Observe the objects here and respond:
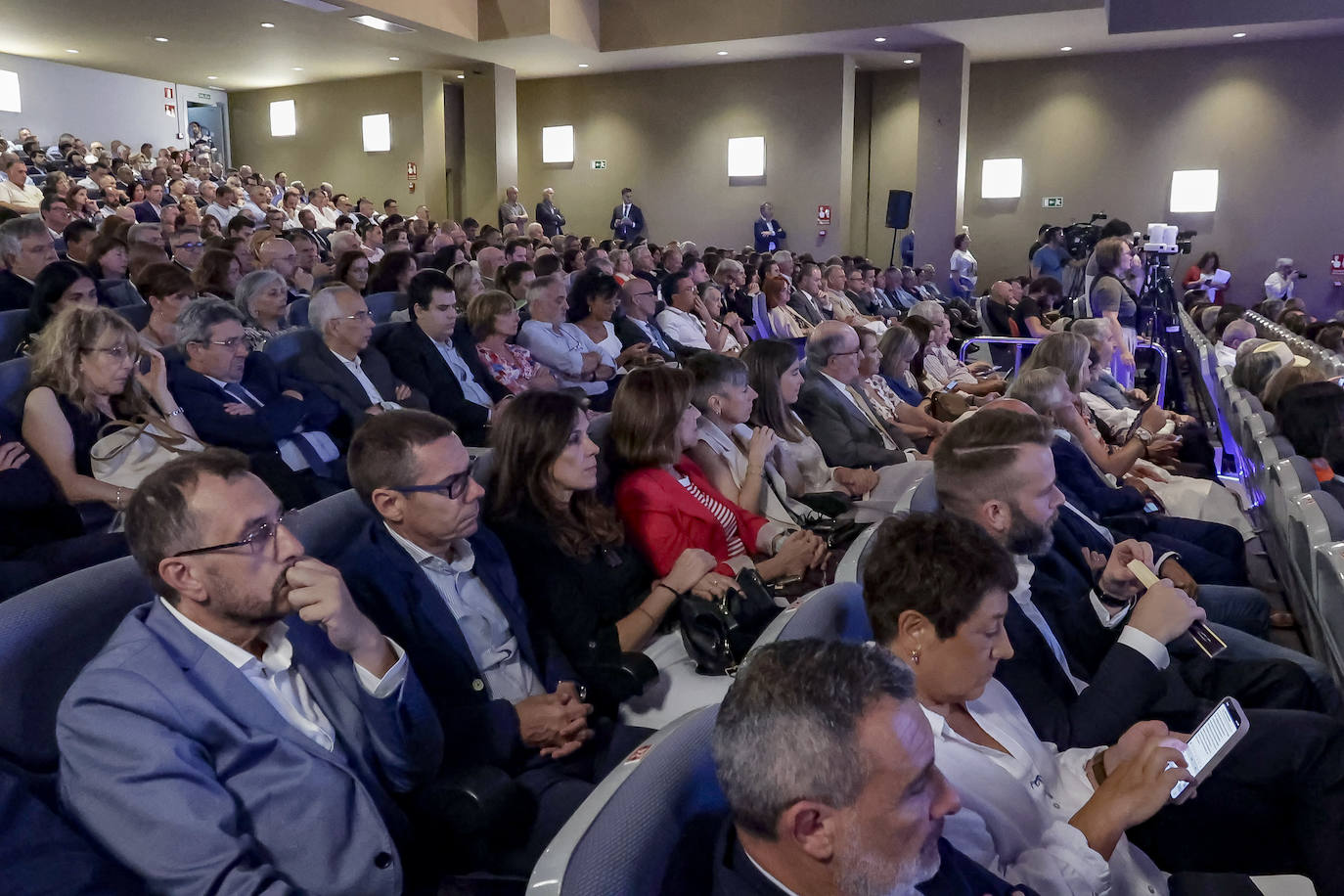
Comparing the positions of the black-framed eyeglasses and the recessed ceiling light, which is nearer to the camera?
the black-framed eyeglasses

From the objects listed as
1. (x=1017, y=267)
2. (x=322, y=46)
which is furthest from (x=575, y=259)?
(x=1017, y=267)

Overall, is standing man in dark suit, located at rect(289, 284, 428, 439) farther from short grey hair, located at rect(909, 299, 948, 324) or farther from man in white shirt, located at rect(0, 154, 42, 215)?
man in white shirt, located at rect(0, 154, 42, 215)

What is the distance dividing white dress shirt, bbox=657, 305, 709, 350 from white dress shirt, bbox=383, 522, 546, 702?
4.93 meters

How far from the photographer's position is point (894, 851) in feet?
3.47

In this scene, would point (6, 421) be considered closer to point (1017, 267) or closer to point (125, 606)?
point (125, 606)

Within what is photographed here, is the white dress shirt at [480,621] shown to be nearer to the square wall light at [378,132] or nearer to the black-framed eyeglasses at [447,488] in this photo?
the black-framed eyeglasses at [447,488]

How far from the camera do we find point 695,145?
50.7ft

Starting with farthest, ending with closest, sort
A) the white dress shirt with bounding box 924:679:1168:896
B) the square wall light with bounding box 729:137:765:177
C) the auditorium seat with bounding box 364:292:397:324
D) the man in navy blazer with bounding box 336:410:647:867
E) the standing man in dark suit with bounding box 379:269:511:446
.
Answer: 1. the square wall light with bounding box 729:137:765:177
2. the auditorium seat with bounding box 364:292:397:324
3. the standing man in dark suit with bounding box 379:269:511:446
4. the man in navy blazer with bounding box 336:410:647:867
5. the white dress shirt with bounding box 924:679:1168:896

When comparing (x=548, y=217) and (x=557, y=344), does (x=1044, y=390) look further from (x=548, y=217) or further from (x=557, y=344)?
(x=548, y=217)

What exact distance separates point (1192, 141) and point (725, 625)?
14.5 m

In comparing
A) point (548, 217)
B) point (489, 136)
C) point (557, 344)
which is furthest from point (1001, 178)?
point (557, 344)

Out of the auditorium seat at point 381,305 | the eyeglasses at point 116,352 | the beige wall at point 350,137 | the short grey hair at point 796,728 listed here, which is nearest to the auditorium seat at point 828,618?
the short grey hair at point 796,728

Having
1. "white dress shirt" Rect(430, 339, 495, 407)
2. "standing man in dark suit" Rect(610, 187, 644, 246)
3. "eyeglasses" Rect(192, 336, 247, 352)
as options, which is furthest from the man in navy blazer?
"standing man in dark suit" Rect(610, 187, 644, 246)

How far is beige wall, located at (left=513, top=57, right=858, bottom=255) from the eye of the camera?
14.5 meters
